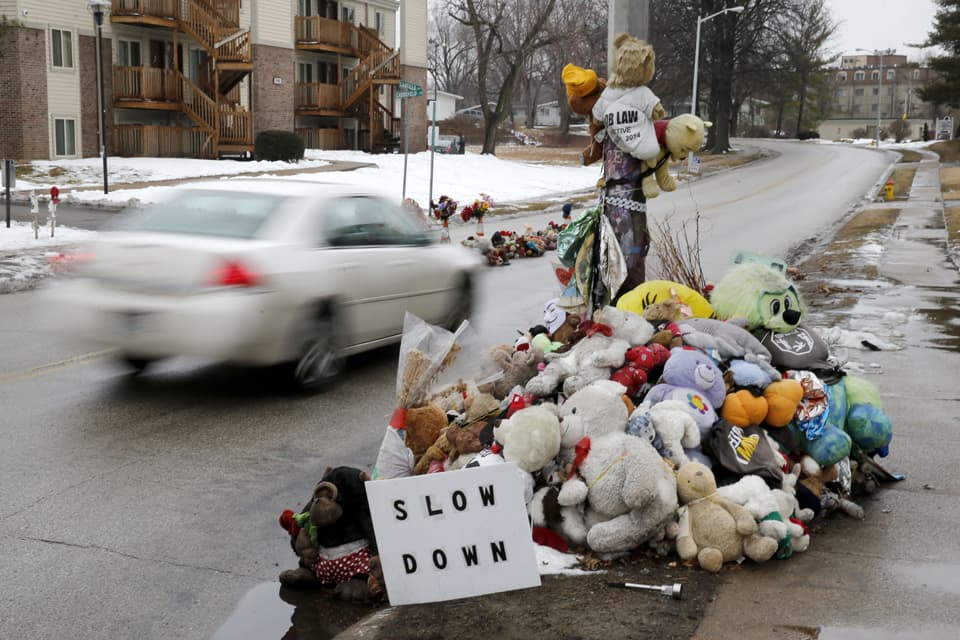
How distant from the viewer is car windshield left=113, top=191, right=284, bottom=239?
793 cm

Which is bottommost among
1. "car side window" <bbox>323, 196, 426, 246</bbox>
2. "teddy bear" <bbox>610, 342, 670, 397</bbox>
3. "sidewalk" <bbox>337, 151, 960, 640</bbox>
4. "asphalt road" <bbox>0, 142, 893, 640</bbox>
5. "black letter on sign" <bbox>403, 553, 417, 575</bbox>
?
"asphalt road" <bbox>0, 142, 893, 640</bbox>

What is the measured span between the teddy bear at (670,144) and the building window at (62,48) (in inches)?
1278

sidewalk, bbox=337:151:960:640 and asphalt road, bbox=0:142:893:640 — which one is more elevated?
sidewalk, bbox=337:151:960:640

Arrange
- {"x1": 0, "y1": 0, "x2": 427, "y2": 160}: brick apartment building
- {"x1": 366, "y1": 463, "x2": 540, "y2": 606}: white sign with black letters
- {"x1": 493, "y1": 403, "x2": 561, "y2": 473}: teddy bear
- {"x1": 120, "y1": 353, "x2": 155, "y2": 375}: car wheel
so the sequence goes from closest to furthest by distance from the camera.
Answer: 1. {"x1": 366, "y1": 463, "x2": 540, "y2": 606}: white sign with black letters
2. {"x1": 493, "y1": 403, "x2": 561, "y2": 473}: teddy bear
3. {"x1": 120, "y1": 353, "x2": 155, "y2": 375}: car wheel
4. {"x1": 0, "y1": 0, "x2": 427, "y2": 160}: brick apartment building

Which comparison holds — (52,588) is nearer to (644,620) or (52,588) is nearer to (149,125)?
(644,620)

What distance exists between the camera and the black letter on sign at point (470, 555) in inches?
167

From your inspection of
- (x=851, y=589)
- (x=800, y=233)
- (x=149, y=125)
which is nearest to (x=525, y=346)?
(x=851, y=589)

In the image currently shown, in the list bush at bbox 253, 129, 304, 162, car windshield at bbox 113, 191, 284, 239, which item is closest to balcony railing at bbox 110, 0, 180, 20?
bush at bbox 253, 129, 304, 162

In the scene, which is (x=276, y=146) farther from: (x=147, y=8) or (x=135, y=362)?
(x=135, y=362)

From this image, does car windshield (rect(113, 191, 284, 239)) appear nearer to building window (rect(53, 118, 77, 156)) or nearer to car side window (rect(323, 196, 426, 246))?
car side window (rect(323, 196, 426, 246))

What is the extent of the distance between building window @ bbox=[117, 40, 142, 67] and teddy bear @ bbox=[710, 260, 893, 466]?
35.6 metres

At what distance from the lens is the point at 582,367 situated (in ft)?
18.5

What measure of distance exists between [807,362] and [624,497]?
1.90 metres

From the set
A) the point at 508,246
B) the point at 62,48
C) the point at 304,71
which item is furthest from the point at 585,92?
the point at 304,71
